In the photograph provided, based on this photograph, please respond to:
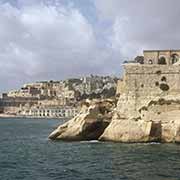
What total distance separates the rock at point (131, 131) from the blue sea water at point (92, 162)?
3.31 feet

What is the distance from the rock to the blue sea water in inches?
39.7

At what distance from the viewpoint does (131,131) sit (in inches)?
1421

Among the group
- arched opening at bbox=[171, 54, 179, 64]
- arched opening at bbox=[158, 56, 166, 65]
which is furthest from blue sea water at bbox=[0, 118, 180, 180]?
arched opening at bbox=[171, 54, 179, 64]

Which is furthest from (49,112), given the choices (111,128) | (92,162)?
(92,162)

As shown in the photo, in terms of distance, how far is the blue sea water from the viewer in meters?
22.7

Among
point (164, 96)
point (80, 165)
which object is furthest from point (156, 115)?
point (80, 165)

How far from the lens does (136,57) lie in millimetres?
49844

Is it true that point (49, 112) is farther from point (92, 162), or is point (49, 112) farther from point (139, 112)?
point (92, 162)

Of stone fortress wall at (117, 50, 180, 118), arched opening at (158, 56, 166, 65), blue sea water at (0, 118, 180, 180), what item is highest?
arched opening at (158, 56, 166, 65)

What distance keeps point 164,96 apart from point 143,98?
68.0 inches

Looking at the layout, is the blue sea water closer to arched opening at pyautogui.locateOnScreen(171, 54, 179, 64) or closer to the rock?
the rock

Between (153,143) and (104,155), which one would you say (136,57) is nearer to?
(153,143)

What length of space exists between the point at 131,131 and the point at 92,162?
30.5 feet

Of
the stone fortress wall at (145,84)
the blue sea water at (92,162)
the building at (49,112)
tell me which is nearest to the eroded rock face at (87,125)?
the stone fortress wall at (145,84)
